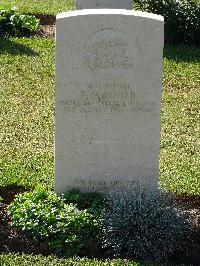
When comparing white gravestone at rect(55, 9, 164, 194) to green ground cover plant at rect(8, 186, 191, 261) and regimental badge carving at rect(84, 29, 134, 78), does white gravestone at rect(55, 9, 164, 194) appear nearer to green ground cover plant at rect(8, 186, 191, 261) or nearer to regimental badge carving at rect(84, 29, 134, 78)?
regimental badge carving at rect(84, 29, 134, 78)

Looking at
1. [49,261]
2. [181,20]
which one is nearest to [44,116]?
[49,261]

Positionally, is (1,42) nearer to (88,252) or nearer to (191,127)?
(191,127)

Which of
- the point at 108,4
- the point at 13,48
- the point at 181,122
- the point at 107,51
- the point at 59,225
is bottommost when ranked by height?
the point at 59,225

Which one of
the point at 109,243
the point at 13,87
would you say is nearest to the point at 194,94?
the point at 13,87

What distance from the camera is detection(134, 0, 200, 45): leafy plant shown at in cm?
1297

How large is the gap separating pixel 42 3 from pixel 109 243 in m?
11.8

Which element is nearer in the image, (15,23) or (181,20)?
(181,20)

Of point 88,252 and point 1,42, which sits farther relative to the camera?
point 1,42

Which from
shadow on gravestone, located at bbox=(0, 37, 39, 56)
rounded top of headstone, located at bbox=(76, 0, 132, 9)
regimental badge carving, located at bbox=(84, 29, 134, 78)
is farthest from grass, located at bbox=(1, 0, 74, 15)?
regimental badge carving, located at bbox=(84, 29, 134, 78)

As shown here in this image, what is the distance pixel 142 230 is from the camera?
6.02m

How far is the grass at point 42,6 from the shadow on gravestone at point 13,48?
112 inches

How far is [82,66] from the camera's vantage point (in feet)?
20.7

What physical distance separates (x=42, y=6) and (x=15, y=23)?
314 cm

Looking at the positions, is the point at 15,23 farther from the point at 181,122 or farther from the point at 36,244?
the point at 36,244
